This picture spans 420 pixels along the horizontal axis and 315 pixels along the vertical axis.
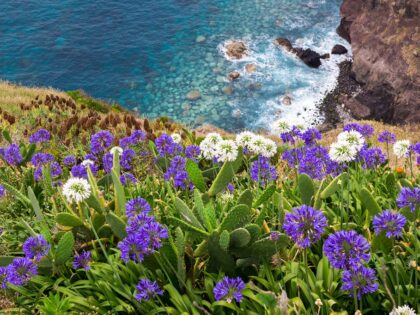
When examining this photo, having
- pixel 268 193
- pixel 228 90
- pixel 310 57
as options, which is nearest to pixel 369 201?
pixel 268 193

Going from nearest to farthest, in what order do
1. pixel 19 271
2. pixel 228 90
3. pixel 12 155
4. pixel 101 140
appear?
pixel 19 271 < pixel 101 140 < pixel 12 155 < pixel 228 90

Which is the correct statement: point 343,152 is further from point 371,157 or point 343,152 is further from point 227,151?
point 371,157

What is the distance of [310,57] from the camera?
4319 centimetres

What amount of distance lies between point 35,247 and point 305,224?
296 centimetres

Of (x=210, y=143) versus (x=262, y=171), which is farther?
(x=262, y=171)

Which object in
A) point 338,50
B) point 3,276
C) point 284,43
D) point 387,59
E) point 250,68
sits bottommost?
point 250,68

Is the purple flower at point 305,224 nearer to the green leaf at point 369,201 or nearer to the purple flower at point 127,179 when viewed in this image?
the green leaf at point 369,201

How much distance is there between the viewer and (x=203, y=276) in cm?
575

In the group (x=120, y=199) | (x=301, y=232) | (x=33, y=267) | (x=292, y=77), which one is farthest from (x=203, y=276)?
(x=292, y=77)

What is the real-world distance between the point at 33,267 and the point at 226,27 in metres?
45.0

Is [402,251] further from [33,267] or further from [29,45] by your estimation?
[29,45]

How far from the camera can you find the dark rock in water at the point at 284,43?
147ft

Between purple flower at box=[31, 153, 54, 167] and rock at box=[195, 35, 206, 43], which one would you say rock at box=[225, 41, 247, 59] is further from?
purple flower at box=[31, 153, 54, 167]

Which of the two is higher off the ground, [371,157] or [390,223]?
[390,223]
